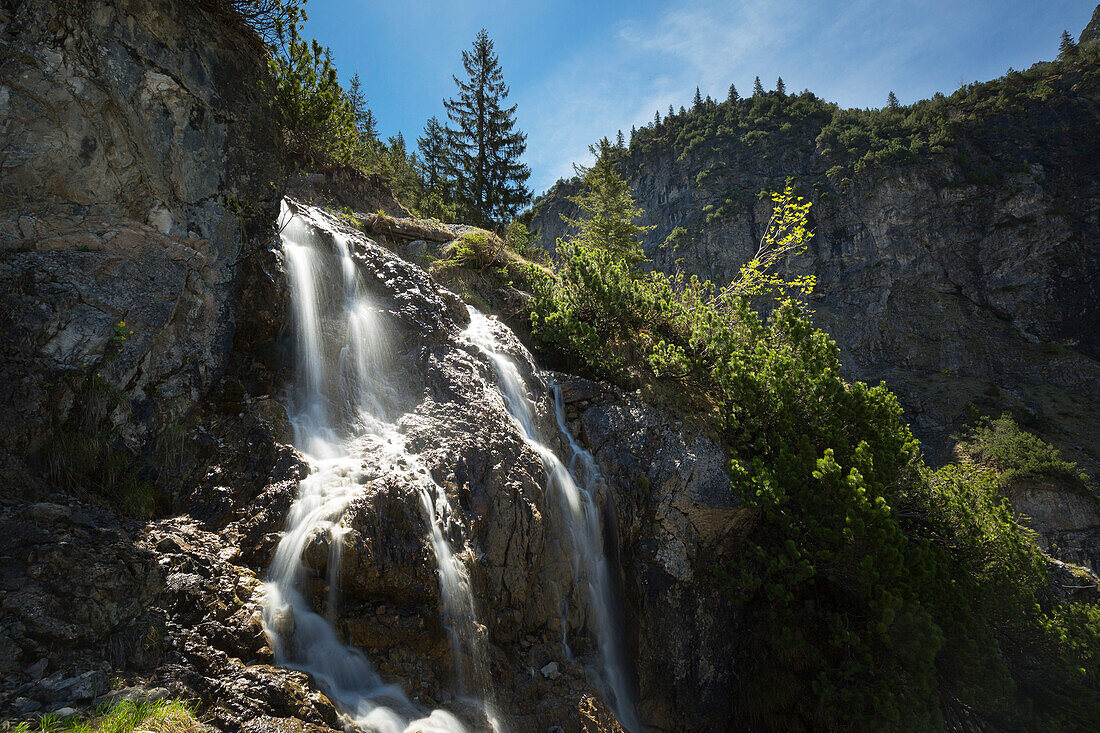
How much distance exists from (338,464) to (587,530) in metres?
4.13

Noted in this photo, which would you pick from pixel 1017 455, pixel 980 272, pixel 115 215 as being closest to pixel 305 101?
pixel 115 215

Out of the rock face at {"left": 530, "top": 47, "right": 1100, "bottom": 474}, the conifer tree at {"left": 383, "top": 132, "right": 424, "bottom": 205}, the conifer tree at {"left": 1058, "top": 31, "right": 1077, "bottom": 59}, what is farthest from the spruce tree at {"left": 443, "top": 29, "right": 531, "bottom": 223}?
the conifer tree at {"left": 1058, "top": 31, "right": 1077, "bottom": 59}

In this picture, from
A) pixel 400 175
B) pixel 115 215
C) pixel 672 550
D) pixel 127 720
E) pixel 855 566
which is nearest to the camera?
pixel 127 720

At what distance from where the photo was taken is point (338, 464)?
6.27 metres

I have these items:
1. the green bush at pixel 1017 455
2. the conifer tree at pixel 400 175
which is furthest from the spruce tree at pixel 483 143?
the green bush at pixel 1017 455

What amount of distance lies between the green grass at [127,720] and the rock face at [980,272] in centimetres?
3407

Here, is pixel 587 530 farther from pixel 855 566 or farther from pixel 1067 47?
pixel 1067 47

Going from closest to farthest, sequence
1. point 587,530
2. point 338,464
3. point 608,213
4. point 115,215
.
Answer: point 115,215 < point 338,464 < point 587,530 < point 608,213

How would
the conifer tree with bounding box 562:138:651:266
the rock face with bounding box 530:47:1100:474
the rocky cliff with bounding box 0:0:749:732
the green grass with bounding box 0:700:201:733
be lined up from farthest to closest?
the rock face with bounding box 530:47:1100:474
the conifer tree with bounding box 562:138:651:266
the rocky cliff with bounding box 0:0:749:732
the green grass with bounding box 0:700:201:733

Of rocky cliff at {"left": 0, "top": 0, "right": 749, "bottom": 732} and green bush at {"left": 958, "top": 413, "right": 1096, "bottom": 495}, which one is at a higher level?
rocky cliff at {"left": 0, "top": 0, "right": 749, "bottom": 732}

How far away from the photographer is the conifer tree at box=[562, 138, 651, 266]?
62.8 feet

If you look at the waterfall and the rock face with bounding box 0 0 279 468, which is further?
the waterfall

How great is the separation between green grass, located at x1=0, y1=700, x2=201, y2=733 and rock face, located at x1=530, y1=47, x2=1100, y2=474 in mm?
34074

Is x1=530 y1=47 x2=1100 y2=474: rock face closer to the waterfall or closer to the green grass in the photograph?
the waterfall
